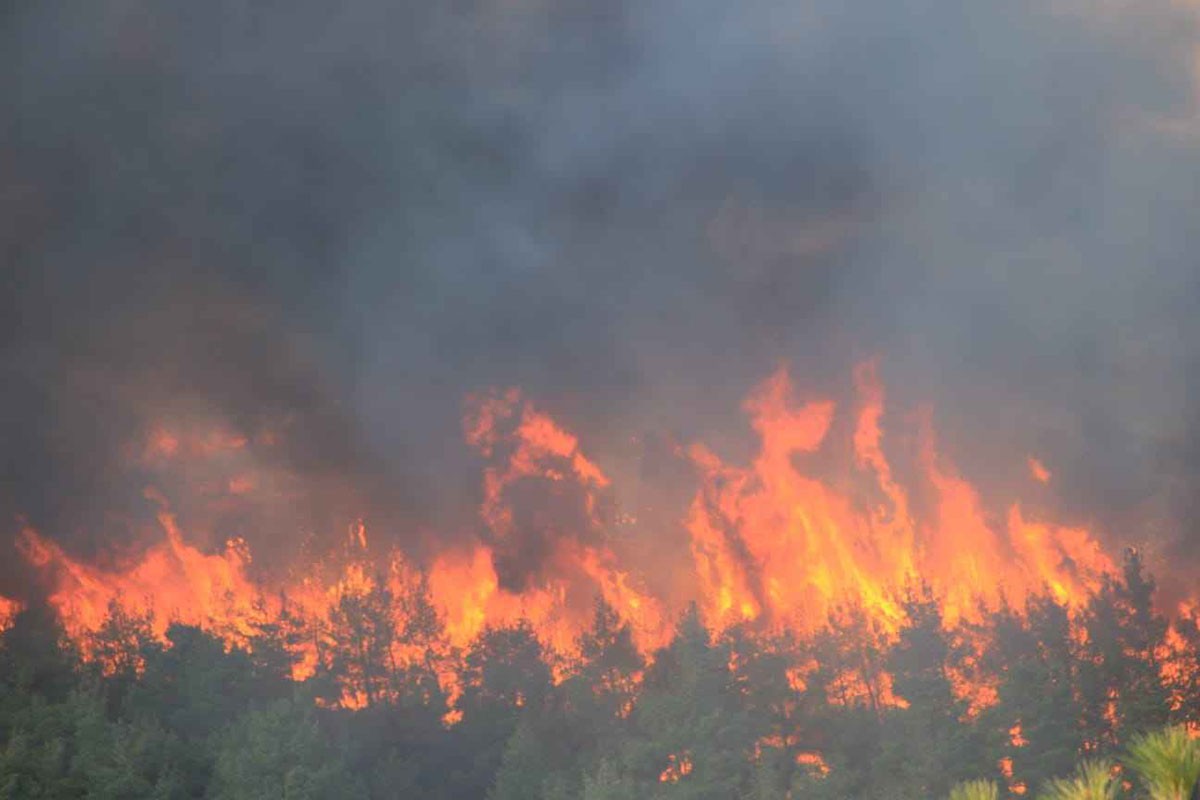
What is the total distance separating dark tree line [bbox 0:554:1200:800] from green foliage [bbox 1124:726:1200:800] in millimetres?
43914

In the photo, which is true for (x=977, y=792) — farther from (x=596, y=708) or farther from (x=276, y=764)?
(x=596, y=708)

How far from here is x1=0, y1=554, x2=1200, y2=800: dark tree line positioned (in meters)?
53.4

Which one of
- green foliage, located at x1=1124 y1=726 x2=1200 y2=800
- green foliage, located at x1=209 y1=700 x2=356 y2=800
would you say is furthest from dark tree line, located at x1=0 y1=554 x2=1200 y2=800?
green foliage, located at x1=1124 y1=726 x2=1200 y2=800

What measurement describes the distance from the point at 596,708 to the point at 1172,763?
→ 64070mm

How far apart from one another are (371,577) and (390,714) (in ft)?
73.0

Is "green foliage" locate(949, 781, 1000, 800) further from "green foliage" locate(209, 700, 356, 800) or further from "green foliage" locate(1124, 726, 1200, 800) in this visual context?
"green foliage" locate(209, 700, 356, 800)

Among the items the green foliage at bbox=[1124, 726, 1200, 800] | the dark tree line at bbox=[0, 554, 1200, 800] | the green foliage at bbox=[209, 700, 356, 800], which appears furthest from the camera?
the dark tree line at bbox=[0, 554, 1200, 800]

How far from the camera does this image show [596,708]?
237ft

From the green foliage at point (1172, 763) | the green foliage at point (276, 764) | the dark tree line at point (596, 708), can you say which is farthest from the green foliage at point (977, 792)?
the green foliage at point (276, 764)

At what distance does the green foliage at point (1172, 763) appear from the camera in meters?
10.6

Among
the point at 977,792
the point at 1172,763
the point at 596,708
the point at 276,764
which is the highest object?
the point at 596,708

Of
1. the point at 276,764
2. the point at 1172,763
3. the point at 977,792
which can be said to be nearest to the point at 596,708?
the point at 276,764

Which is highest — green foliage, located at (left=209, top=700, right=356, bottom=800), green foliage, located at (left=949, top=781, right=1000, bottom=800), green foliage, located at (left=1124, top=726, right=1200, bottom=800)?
green foliage, located at (left=209, top=700, right=356, bottom=800)

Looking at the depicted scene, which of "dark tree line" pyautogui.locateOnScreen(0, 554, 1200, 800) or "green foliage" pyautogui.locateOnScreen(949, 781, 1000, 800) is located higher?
"dark tree line" pyautogui.locateOnScreen(0, 554, 1200, 800)
